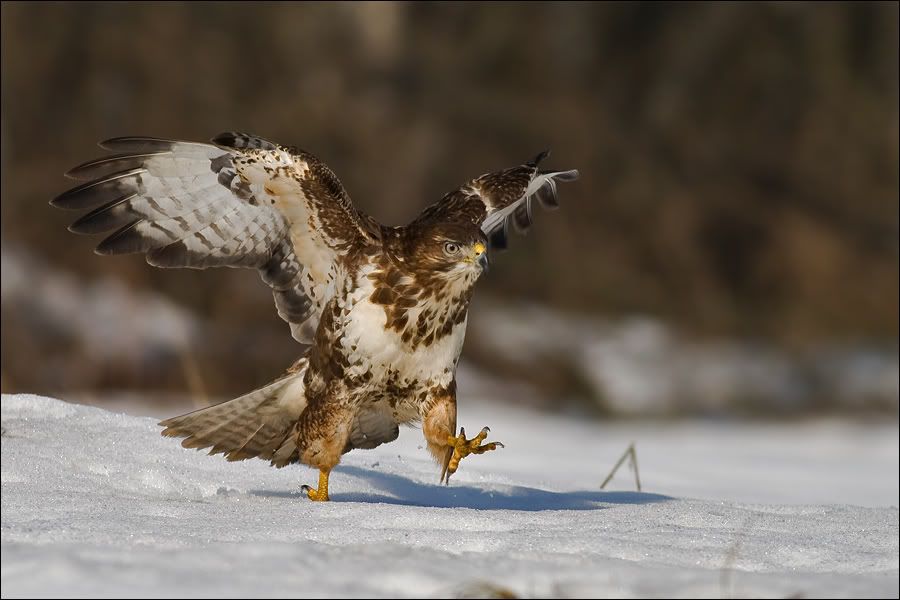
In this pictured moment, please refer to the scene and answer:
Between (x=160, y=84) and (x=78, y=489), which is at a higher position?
(x=160, y=84)

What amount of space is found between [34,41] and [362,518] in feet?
47.2

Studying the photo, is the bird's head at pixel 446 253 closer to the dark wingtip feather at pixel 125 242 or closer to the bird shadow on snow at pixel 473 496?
the bird shadow on snow at pixel 473 496

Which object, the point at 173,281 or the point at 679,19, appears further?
the point at 679,19

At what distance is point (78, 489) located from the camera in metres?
4.23

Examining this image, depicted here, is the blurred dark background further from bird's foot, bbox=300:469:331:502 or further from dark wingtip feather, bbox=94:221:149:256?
bird's foot, bbox=300:469:331:502

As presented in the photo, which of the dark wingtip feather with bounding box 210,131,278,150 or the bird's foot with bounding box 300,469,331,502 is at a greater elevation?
the dark wingtip feather with bounding box 210,131,278,150

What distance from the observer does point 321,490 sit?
→ 187 inches

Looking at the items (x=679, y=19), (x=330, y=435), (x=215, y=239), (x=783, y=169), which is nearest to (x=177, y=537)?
(x=330, y=435)

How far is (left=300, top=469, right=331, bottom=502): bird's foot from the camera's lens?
4666 millimetres

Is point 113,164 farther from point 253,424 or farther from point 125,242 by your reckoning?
point 253,424

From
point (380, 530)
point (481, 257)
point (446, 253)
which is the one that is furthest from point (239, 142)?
point (380, 530)

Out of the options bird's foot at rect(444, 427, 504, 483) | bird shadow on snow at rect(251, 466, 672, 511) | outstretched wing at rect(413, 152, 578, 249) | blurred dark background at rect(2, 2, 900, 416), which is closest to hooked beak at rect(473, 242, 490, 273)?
outstretched wing at rect(413, 152, 578, 249)

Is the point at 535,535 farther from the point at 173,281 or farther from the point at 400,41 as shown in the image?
the point at 400,41

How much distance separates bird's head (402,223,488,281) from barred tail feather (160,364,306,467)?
74cm
